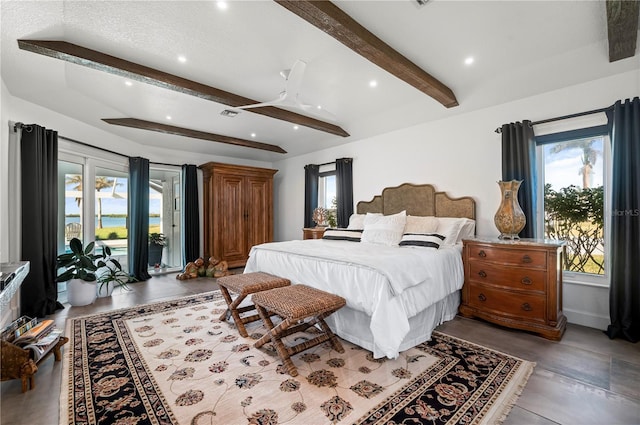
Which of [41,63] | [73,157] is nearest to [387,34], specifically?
[41,63]

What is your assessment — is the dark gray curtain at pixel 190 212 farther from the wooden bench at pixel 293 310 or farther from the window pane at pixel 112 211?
the wooden bench at pixel 293 310

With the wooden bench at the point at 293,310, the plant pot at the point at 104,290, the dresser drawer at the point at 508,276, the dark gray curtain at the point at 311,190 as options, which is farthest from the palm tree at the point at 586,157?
the plant pot at the point at 104,290

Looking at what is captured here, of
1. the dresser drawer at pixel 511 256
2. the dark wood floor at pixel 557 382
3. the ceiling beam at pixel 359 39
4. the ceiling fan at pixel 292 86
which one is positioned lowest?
the dark wood floor at pixel 557 382

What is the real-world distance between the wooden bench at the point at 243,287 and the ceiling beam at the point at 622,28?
3255 mm

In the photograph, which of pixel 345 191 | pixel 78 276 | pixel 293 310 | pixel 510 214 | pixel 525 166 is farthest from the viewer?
pixel 345 191

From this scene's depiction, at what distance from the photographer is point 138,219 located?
495 centimetres

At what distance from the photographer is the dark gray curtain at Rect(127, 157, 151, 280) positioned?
4902 mm

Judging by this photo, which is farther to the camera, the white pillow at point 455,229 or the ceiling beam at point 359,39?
the white pillow at point 455,229

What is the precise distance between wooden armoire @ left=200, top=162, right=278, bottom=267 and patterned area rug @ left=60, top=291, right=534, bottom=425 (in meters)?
3.11

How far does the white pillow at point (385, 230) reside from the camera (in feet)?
11.9

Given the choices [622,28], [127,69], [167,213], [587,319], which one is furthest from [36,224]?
[587,319]

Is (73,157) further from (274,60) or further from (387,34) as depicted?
(387,34)

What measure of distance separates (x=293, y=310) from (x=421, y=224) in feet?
7.77

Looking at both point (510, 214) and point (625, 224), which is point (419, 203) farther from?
point (625, 224)
